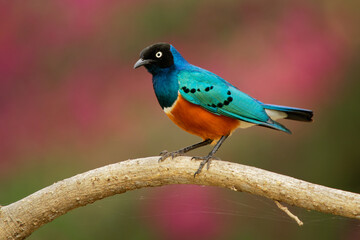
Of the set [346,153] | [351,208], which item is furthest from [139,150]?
[351,208]

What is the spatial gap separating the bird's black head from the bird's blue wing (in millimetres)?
74

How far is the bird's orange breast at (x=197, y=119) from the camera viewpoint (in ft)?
7.59

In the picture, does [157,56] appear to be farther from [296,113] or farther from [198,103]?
[296,113]

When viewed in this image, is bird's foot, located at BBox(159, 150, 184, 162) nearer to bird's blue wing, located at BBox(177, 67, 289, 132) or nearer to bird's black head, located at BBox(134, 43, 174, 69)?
bird's blue wing, located at BBox(177, 67, 289, 132)

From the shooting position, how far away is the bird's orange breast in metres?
2.31

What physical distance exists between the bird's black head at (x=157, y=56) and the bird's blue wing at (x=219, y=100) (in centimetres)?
7

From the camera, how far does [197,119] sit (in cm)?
233

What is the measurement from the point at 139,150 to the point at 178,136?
269mm

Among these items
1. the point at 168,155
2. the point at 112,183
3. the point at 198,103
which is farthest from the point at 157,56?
the point at 112,183

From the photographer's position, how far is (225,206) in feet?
10.6

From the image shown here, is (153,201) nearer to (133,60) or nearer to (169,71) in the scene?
(133,60)

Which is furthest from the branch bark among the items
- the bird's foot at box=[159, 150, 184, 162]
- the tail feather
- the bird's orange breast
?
the tail feather

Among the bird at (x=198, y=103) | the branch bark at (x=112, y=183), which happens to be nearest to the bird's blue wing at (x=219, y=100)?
the bird at (x=198, y=103)

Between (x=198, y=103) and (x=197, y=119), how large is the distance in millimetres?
65
